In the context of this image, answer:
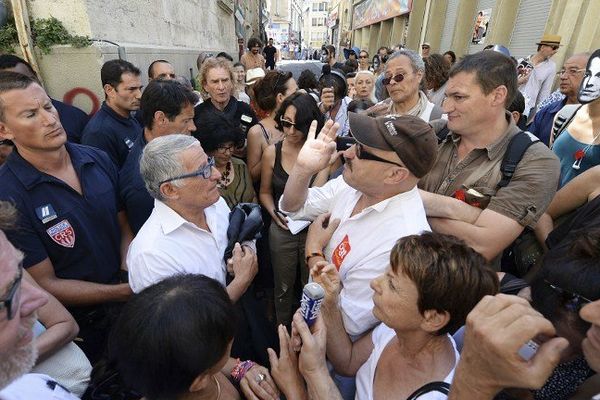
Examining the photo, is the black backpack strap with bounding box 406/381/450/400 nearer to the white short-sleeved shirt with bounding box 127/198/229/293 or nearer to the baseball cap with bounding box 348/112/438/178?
the baseball cap with bounding box 348/112/438/178

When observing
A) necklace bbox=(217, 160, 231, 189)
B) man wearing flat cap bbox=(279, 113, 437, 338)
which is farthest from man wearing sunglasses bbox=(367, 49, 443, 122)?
necklace bbox=(217, 160, 231, 189)

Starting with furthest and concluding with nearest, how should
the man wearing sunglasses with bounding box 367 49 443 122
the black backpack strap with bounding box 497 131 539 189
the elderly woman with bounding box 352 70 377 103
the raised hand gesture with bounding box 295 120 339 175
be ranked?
1. the elderly woman with bounding box 352 70 377 103
2. the man wearing sunglasses with bounding box 367 49 443 122
3. the raised hand gesture with bounding box 295 120 339 175
4. the black backpack strap with bounding box 497 131 539 189

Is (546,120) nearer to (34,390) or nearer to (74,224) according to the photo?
(74,224)

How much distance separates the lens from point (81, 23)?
162 inches

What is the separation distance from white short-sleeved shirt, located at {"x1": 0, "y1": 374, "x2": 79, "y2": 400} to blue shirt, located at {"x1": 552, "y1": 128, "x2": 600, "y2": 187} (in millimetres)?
3483

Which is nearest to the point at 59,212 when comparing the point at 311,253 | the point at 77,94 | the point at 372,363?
the point at 311,253

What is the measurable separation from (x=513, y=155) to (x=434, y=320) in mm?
1160

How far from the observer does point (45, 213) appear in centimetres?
189

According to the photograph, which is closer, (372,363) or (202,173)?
(372,363)

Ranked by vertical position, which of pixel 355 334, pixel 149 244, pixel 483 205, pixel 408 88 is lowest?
pixel 355 334

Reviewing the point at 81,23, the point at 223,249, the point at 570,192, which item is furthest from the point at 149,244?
the point at 81,23

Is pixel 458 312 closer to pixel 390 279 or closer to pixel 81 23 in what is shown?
pixel 390 279

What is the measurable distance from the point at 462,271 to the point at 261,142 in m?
2.65

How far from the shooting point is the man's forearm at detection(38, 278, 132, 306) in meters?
1.88
